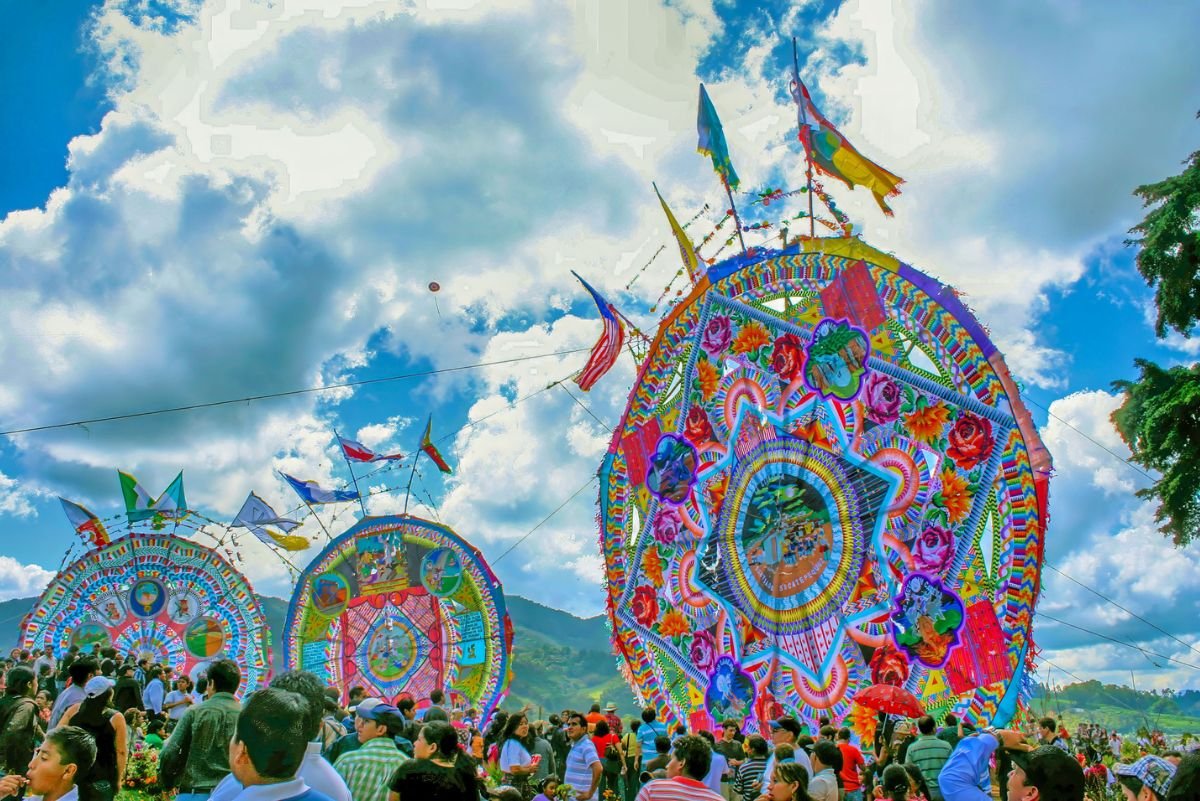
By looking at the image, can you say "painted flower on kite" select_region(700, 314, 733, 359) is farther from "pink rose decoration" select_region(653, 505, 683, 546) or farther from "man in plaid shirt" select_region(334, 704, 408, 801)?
"man in plaid shirt" select_region(334, 704, 408, 801)

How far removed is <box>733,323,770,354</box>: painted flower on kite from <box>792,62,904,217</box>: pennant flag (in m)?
2.79

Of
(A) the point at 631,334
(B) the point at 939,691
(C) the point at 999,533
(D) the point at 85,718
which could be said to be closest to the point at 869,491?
(C) the point at 999,533

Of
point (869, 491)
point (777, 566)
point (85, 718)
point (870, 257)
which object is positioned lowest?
point (85, 718)

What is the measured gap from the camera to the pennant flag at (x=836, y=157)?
1408 cm

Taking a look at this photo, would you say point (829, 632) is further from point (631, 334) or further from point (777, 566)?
point (631, 334)

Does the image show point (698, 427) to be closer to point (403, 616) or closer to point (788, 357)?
point (788, 357)

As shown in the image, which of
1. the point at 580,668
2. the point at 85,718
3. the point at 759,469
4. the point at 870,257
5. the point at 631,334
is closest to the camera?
the point at 85,718

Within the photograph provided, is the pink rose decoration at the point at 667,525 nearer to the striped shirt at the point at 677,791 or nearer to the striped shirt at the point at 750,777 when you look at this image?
the striped shirt at the point at 750,777

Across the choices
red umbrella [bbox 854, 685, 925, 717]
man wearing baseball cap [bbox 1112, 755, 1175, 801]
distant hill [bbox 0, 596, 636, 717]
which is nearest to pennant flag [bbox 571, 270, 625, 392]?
red umbrella [bbox 854, 685, 925, 717]

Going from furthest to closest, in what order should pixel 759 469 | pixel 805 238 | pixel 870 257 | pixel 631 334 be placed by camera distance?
pixel 631 334, pixel 759 469, pixel 805 238, pixel 870 257

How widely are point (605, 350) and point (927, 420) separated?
23.0ft

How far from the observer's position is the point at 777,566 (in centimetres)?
1532

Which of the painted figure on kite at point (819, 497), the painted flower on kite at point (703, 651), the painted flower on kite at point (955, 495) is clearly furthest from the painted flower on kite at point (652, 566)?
the painted flower on kite at point (955, 495)

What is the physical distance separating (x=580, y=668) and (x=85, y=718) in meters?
122
